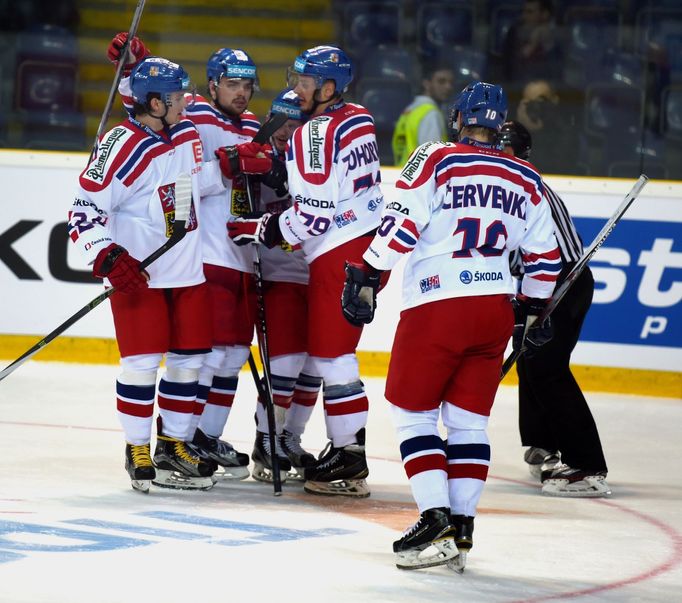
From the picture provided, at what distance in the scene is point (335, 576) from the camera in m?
3.40

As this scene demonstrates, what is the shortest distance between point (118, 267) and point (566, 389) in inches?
62.6

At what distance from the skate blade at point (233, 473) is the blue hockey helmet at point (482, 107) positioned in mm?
1617

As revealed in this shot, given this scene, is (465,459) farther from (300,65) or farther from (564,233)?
(300,65)

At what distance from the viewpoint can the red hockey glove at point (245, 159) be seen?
4.54m

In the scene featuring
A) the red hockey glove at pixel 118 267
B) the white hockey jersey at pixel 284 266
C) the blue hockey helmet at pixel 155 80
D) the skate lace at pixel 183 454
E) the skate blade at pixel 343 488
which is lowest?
the skate blade at pixel 343 488

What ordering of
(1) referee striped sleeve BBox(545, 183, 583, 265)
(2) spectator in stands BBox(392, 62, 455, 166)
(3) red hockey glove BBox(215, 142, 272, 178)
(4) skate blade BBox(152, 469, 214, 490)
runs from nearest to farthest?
(4) skate blade BBox(152, 469, 214, 490)
(3) red hockey glove BBox(215, 142, 272, 178)
(1) referee striped sleeve BBox(545, 183, 583, 265)
(2) spectator in stands BBox(392, 62, 455, 166)

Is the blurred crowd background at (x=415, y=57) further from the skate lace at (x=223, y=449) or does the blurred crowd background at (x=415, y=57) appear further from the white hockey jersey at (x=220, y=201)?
the skate lace at (x=223, y=449)

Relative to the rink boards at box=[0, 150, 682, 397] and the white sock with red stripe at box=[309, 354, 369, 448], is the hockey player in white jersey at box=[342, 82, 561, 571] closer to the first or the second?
the white sock with red stripe at box=[309, 354, 369, 448]

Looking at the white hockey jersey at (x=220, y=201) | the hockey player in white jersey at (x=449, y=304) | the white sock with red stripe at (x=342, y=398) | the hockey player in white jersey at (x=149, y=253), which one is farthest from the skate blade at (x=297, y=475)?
the hockey player in white jersey at (x=449, y=304)

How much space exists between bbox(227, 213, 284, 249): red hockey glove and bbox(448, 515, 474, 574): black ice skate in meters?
1.30

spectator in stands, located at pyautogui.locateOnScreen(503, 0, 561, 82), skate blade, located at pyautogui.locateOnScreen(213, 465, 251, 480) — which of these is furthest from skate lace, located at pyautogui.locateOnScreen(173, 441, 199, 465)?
spectator in stands, located at pyautogui.locateOnScreen(503, 0, 561, 82)

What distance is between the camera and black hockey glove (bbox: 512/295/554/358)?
391 centimetres

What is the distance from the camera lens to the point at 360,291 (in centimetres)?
360

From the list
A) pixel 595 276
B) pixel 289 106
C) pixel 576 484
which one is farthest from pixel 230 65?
pixel 595 276
